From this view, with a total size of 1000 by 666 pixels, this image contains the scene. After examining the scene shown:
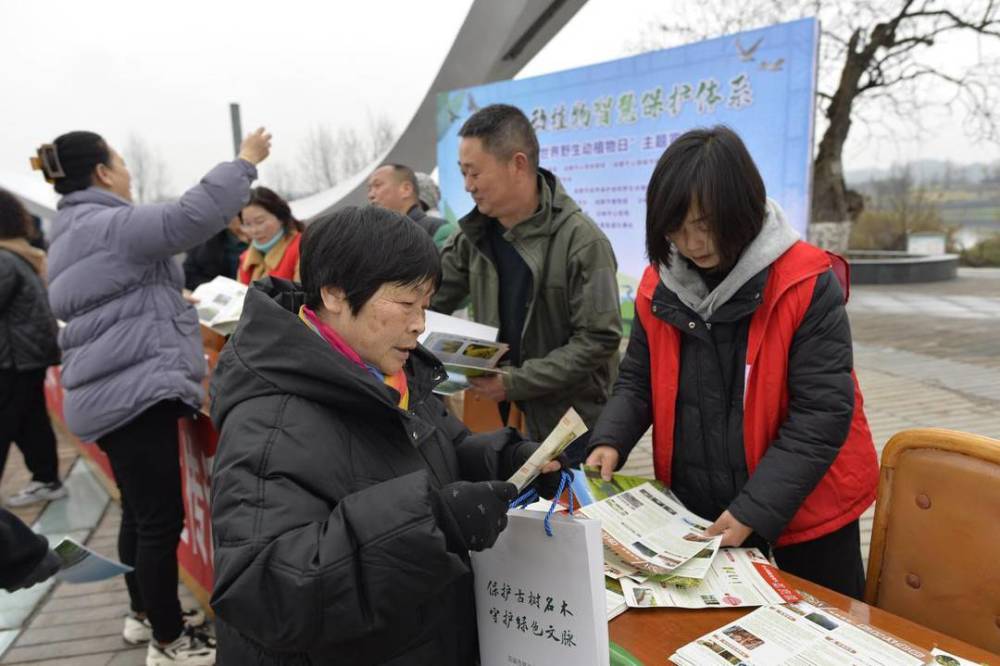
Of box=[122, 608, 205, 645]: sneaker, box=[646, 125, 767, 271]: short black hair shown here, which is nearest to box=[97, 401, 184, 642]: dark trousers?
box=[122, 608, 205, 645]: sneaker

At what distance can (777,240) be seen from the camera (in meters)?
1.35

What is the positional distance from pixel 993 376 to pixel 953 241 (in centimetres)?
856

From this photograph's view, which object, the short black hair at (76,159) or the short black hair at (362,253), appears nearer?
the short black hair at (362,253)

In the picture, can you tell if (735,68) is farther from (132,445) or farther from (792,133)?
(132,445)

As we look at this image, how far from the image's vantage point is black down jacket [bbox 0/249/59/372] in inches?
132

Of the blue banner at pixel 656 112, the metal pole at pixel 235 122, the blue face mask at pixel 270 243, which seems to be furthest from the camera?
the metal pole at pixel 235 122

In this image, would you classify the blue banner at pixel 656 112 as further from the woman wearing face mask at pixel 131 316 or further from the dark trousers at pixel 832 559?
the woman wearing face mask at pixel 131 316

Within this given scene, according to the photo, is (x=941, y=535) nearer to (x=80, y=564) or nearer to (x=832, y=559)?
(x=832, y=559)

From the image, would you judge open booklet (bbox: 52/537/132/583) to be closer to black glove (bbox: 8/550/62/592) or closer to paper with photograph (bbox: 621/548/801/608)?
black glove (bbox: 8/550/62/592)

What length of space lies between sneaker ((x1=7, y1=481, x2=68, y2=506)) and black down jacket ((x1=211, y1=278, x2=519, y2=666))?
349cm

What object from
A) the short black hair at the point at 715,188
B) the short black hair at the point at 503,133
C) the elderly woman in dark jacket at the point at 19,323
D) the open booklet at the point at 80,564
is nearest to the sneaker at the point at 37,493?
the elderly woman in dark jacket at the point at 19,323

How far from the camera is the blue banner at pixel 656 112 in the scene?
12.3 feet

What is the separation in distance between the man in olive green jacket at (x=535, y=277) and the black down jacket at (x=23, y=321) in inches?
99.0

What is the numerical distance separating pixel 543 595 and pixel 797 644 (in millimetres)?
408
